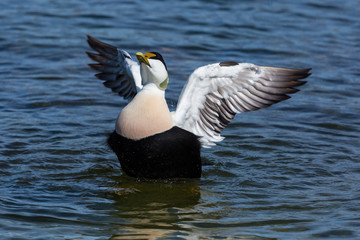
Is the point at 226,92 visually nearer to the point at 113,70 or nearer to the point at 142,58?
the point at 142,58

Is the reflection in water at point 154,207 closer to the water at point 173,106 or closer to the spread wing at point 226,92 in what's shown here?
the water at point 173,106

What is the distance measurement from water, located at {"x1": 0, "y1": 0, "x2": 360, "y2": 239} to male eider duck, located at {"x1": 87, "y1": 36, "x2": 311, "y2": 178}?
376 mm

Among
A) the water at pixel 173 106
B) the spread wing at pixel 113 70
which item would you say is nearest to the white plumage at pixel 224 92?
the water at pixel 173 106

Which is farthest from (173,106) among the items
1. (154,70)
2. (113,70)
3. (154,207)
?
Result: (154,207)

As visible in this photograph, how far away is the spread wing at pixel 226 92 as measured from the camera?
6.70m

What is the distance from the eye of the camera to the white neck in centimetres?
676

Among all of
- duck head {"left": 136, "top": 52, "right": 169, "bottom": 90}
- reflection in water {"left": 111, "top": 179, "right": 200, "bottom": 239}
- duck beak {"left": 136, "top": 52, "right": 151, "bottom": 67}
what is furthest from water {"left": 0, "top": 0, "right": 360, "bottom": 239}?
duck beak {"left": 136, "top": 52, "right": 151, "bottom": 67}

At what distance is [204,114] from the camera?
699 cm

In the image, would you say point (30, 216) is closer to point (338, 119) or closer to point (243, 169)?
point (243, 169)

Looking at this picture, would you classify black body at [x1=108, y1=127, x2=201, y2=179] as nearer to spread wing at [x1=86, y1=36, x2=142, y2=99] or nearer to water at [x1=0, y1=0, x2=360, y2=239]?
water at [x1=0, y1=0, x2=360, y2=239]

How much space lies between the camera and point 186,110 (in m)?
6.95

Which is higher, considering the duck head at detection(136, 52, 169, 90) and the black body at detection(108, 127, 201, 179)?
the duck head at detection(136, 52, 169, 90)

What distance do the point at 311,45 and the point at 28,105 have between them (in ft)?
17.9

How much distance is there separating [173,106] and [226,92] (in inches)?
111
